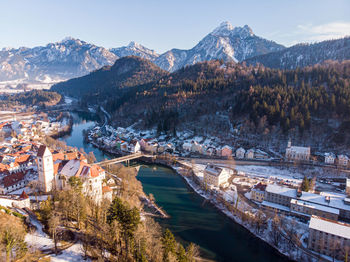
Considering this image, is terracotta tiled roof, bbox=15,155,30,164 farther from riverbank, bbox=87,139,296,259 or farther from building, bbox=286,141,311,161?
building, bbox=286,141,311,161

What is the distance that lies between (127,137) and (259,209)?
3194cm

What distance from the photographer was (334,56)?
8244 centimetres

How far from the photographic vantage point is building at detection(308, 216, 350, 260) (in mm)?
14836

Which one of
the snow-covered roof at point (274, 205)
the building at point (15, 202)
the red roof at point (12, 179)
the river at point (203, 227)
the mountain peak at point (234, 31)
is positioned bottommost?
the river at point (203, 227)

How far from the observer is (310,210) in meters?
19.0

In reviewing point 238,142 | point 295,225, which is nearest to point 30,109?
point 238,142

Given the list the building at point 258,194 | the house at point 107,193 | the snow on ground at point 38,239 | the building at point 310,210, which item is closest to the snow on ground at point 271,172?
the building at point 258,194

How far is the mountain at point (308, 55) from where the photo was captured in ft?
274

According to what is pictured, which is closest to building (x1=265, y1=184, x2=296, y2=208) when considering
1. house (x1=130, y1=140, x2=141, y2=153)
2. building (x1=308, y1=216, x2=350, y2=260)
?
building (x1=308, y1=216, x2=350, y2=260)

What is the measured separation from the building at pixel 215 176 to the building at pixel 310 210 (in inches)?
309

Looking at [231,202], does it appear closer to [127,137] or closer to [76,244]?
[76,244]

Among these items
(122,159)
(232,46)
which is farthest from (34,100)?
(232,46)

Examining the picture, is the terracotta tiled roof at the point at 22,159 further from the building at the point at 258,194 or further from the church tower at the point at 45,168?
the building at the point at 258,194

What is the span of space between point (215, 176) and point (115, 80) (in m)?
97.9
